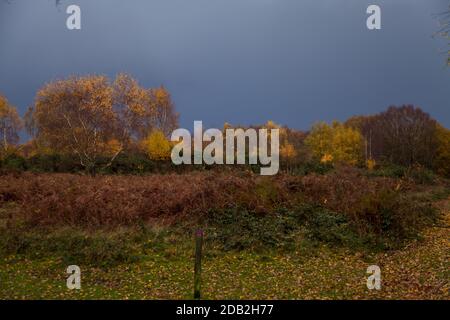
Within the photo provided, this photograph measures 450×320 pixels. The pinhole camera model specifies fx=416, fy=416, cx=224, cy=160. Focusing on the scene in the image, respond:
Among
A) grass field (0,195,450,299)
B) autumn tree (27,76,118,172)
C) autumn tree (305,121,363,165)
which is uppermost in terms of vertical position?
autumn tree (27,76,118,172)

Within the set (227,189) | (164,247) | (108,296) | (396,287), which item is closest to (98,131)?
(227,189)

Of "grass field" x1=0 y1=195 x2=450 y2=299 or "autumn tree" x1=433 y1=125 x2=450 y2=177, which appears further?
"autumn tree" x1=433 y1=125 x2=450 y2=177

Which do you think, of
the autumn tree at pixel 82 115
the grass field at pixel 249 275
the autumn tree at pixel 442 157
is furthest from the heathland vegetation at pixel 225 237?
the autumn tree at pixel 442 157

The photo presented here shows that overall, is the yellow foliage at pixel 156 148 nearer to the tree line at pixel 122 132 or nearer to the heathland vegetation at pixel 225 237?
the tree line at pixel 122 132

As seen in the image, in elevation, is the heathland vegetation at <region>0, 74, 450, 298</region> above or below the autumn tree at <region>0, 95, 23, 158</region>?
below

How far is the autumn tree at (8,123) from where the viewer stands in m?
56.7

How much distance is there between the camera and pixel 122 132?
36719mm

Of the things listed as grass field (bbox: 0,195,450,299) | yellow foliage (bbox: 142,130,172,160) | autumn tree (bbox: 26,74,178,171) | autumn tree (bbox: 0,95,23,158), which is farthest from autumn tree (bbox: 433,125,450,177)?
autumn tree (bbox: 0,95,23,158)

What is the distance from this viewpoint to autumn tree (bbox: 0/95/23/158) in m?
56.7

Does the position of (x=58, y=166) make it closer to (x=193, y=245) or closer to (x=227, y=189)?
(x=227, y=189)

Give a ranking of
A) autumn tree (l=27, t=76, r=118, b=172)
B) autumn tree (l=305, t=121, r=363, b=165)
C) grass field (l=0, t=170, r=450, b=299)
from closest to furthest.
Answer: grass field (l=0, t=170, r=450, b=299) < autumn tree (l=27, t=76, r=118, b=172) < autumn tree (l=305, t=121, r=363, b=165)

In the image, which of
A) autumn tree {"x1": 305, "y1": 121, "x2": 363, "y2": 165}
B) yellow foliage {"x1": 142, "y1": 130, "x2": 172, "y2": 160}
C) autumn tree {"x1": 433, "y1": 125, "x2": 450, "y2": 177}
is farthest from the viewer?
autumn tree {"x1": 305, "y1": 121, "x2": 363, "y2": 165}

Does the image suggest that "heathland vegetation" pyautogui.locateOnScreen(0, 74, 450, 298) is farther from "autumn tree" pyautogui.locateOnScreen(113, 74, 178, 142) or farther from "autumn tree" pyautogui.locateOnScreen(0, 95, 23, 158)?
"autumn tree" pyautogui.locateOnScreen(0, 95, 23, 158)

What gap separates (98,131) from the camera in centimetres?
3522
